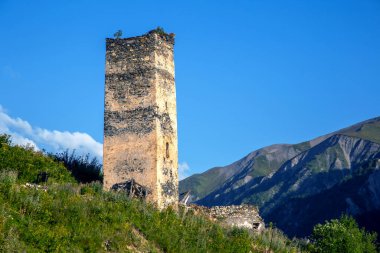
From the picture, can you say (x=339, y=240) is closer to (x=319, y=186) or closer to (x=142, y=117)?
(x=142, y=117)

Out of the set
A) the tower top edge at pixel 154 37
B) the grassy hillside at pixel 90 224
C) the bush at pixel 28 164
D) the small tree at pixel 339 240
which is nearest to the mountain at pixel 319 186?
the small tree at pixel 339 240

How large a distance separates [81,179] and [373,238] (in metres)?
19.5

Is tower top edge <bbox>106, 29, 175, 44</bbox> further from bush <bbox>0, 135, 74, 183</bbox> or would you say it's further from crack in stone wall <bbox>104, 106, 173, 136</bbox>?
bush <bbox>0, 135, 74, 183</bbox>

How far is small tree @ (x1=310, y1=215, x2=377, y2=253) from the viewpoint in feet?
118

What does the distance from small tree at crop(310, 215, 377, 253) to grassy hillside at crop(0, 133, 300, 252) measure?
249 inches

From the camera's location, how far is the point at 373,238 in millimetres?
42594

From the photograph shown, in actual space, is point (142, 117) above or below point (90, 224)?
above

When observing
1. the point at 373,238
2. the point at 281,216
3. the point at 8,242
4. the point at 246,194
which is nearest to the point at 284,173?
the point at 246,194

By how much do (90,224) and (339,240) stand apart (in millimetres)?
18143

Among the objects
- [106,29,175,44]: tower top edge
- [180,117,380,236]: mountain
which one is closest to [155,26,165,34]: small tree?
[106,29,175,44]: tower top edge

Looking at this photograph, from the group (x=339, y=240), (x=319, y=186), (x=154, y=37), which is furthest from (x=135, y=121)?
(x=319, y=186)

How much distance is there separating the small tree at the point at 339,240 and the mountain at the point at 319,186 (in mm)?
79995

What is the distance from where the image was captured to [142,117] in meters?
31.2

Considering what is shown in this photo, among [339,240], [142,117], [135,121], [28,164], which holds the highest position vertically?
[142,117]
